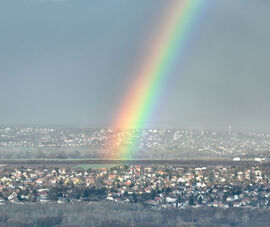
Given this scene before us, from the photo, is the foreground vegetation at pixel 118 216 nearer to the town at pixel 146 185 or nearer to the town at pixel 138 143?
the town at pixel 146 185

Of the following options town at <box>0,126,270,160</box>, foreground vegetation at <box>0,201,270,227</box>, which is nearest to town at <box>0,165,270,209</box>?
foreground vegetation at <box>0,201,270,227</box>

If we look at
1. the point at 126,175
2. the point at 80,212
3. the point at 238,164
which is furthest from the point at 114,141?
the point at 80,212

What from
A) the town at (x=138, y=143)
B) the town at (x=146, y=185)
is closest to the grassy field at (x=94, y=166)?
the town at (x=146, y=185)

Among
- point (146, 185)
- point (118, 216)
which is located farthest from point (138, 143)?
point (118, 216)

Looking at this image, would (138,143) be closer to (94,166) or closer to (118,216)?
(94,166)

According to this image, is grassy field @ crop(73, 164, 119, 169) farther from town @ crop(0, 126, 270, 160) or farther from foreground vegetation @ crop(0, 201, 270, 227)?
foreground vegetation @ crop(0, 201, 270, 227)

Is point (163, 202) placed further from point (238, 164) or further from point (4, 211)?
point (238, 164)
